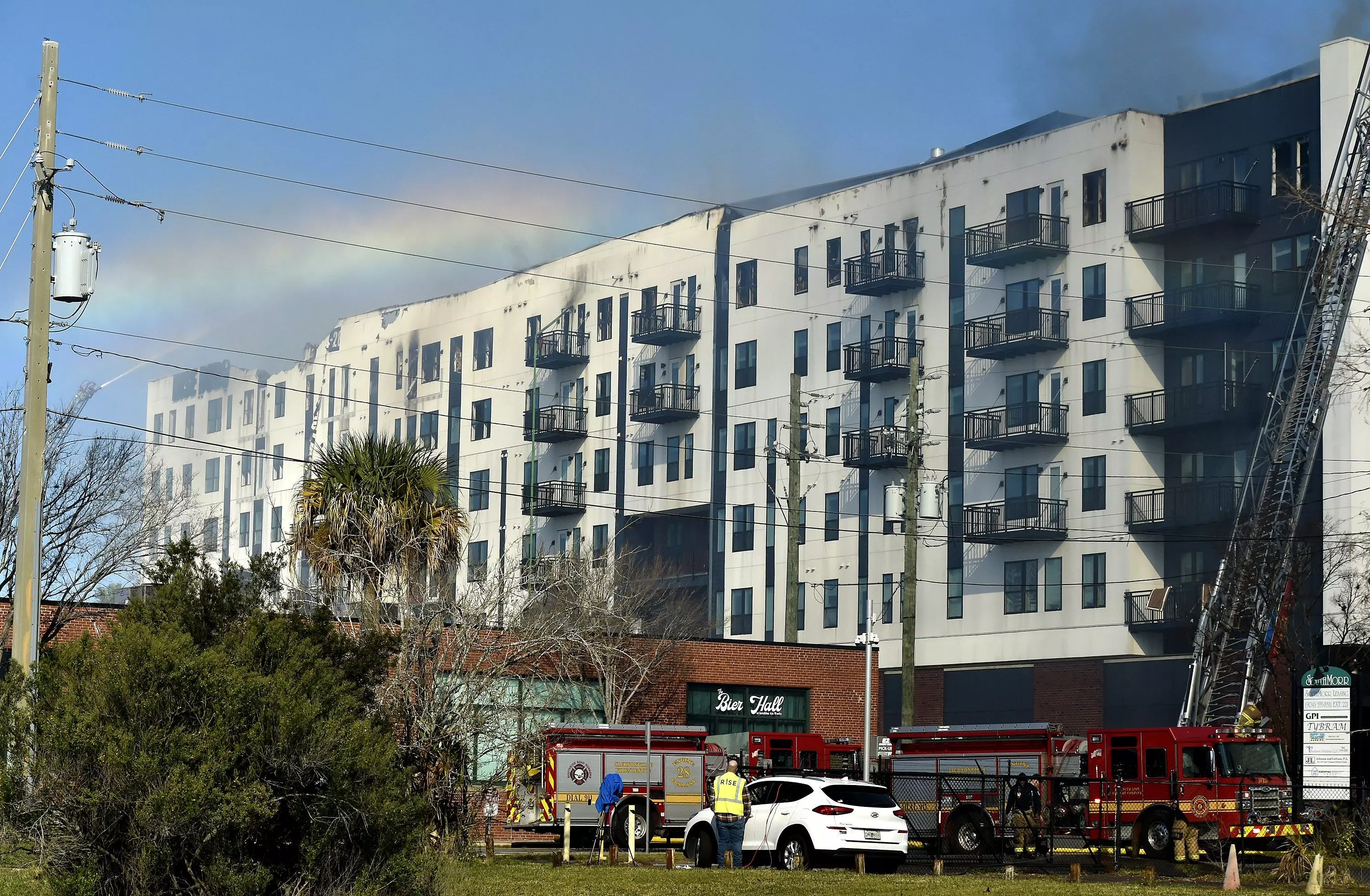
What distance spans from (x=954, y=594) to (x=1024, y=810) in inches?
1439

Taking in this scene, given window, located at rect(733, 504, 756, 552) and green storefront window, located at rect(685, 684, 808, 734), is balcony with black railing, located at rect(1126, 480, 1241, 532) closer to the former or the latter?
green storefront window, located at rect(685, 684, 808, 734)

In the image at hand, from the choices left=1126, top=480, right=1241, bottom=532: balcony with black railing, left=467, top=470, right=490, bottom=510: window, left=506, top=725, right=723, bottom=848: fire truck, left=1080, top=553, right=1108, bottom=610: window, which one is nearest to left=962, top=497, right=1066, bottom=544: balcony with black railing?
left=1080, top=553, right=1108, bottom=610: window

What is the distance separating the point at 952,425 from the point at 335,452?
35.3 m

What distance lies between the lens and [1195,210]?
58438 mm

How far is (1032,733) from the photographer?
Answer: 3500 cm

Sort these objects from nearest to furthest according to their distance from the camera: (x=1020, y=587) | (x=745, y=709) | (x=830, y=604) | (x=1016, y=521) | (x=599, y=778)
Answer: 1. (x=599, y=778)
2. (x=745, y=709)
3. (x=1016, y=521)
4. (x=1020, y=587)
5. (x=830, y=604)

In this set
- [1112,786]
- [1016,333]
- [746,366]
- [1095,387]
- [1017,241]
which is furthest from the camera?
[746,366]

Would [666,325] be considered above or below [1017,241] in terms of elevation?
below

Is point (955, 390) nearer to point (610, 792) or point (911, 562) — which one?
point (911, 562)

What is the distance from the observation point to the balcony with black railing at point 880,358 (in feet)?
224

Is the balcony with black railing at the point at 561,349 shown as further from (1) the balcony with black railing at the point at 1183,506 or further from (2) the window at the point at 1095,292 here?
(1) the balcony with black railing at the point at 1183,506

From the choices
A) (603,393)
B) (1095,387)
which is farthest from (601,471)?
(1095,387)

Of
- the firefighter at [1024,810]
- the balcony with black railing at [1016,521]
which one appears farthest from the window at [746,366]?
the firefighter at [1024,810]

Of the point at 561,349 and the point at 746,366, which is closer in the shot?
the point at 746,366
